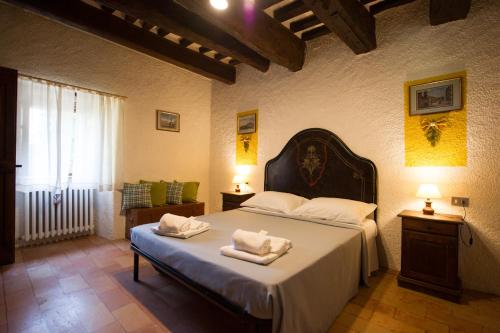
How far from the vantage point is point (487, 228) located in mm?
2178

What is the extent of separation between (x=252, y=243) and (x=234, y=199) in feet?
7.46

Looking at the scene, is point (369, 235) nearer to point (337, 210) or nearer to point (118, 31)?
point (337, 210)

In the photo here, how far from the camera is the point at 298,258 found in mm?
1545

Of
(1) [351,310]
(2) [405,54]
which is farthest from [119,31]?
(1) [351,310]

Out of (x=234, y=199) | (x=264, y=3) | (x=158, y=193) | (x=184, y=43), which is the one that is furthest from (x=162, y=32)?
(x=234, y=199)

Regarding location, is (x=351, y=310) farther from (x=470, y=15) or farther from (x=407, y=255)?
(x=470, y=15)

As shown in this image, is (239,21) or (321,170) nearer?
(239,21)

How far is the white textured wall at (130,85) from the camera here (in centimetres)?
287

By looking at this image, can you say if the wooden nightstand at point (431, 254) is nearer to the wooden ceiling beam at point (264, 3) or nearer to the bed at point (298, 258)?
the bed at point (298, 258)

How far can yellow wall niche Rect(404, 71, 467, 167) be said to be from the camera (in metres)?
2.28

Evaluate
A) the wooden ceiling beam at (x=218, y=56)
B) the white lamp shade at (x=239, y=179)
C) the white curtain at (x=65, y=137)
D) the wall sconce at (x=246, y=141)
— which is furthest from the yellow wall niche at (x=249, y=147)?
the white curtain at (x=65, y=137)

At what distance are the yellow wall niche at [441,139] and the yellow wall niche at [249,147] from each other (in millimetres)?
2116

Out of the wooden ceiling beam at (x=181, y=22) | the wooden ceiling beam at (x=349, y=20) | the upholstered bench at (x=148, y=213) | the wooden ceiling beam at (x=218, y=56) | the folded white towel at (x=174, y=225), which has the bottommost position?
the upholstered bench at (x=148, y=213)

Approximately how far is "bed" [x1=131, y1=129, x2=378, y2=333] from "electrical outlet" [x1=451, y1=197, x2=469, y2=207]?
69 centimetres
